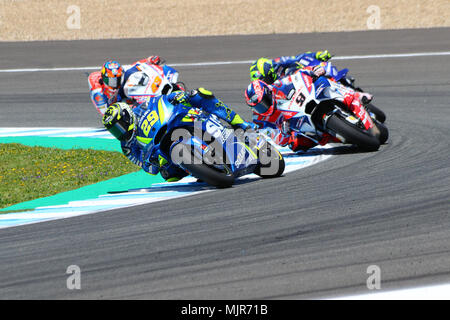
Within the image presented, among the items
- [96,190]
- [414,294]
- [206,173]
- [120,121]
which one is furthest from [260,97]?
[414,294]

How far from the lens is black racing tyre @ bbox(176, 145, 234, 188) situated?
27.5 ft

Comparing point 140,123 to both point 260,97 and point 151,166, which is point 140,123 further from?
point 260,97

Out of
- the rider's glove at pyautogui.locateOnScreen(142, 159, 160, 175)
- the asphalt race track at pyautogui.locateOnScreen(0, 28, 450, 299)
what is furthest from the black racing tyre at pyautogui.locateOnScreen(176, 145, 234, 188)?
the rider's glove at pyautogui.locateOnScreen(142, 159, 160, 175)

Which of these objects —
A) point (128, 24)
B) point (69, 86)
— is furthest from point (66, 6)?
point (69, 86)

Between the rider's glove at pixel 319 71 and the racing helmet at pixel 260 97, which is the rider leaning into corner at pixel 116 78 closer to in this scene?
the racing helmet at pixel 260 97

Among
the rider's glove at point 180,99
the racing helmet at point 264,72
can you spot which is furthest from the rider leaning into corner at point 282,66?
the rider's glove at point 180,99

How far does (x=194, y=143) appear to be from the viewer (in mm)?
8508

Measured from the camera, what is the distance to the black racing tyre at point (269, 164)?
364 inches

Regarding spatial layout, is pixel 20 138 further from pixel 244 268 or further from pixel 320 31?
pixel 320 31

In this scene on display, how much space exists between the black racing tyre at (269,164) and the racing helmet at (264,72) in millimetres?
1833

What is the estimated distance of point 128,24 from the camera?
2769 cm

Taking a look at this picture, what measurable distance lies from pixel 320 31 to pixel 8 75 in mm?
9487

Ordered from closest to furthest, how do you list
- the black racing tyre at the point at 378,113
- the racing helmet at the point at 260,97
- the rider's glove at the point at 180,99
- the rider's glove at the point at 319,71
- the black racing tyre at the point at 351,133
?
the rider's glove at the point at 180,99 < the racing helmet at the point at 260,97 < the black racing tyre at the point at 351,133 < the rider's glove at the point at 319,71 < the black racing tyre at the point at 378,113

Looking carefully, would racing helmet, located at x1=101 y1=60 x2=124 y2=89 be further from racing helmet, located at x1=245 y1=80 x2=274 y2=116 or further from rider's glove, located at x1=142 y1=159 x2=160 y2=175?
rider's glove, located at x1=142 y1=159 x2=160 y2=175
